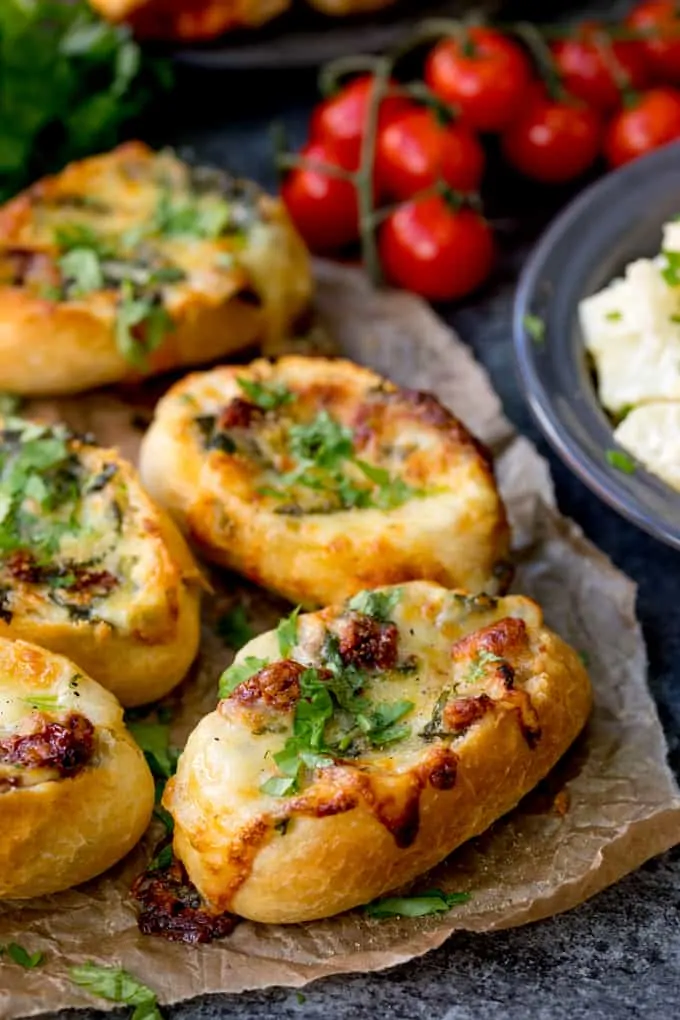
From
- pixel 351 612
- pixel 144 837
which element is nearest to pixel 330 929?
pixel 144 837

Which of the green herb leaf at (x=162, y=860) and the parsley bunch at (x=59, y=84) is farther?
the parsley bunch at (x=59, y=84)

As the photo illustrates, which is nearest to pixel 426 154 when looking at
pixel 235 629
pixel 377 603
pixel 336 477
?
pixel 336 477

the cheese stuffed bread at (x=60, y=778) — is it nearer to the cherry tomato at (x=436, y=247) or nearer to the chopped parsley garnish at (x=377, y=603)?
the chopped parsley garnish at (x=377, y=603)

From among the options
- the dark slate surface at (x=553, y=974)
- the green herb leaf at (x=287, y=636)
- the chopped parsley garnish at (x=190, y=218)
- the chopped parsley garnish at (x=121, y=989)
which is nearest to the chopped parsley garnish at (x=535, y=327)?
the dark slate surface at (x=553, y=974)

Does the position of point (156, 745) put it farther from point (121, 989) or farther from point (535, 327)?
point (535, 327)

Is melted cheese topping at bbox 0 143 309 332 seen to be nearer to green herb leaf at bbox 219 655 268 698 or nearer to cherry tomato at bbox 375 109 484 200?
cherry tomato at bbox 375 109 484 200


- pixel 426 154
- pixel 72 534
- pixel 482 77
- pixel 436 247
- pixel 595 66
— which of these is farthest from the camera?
pixel 595 66

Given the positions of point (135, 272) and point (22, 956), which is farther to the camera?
point (135, 272)
